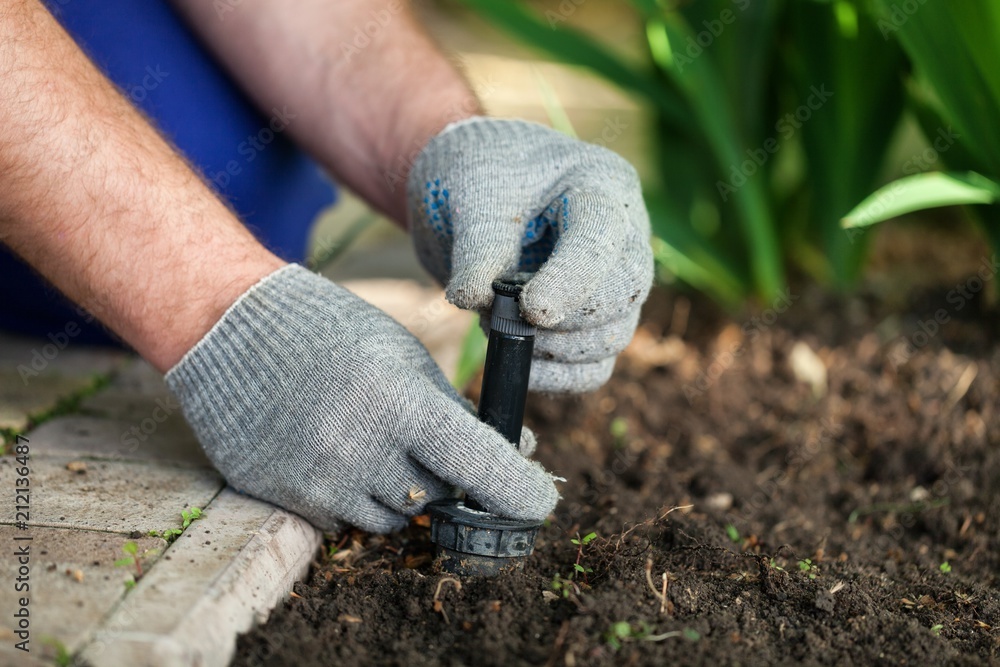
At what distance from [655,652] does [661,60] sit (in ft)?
4.67

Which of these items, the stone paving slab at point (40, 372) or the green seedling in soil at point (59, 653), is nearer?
the green seedling in soil at point (59, 653)

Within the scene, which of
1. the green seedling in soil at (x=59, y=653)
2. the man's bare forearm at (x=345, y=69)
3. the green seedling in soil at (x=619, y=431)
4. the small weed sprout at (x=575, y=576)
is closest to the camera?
the green seedling in soil at (x=59, y=653)

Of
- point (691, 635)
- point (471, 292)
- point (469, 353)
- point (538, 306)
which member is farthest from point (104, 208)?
point (691, 635)

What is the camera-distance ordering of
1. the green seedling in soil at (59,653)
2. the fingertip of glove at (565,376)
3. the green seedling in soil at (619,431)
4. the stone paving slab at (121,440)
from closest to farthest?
the green seedling in soil at (59,653), the fingertip of glove at (565,376), the stone paving slab at (121,440), the green seedling in soil at (619,431)

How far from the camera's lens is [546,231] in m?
1.43

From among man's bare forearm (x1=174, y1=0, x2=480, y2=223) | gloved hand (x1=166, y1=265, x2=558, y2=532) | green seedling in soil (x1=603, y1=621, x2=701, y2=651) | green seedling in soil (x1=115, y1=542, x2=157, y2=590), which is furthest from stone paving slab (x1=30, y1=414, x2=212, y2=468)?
green seedling in soil (x1=603, y1=621, x2=701, y2=651)

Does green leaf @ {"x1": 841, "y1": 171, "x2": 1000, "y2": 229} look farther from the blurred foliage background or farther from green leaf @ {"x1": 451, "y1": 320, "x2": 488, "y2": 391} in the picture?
green leaf @ {"x1": 451, "y1": 320, "x2": 488, "y2": 391}

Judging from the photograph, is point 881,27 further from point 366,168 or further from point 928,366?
point 366,168

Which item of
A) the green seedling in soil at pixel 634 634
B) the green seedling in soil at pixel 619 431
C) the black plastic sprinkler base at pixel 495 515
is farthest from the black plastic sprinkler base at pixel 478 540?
the green seedling in soil at pixel 619 431

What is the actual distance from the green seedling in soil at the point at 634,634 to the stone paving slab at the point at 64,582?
60cm

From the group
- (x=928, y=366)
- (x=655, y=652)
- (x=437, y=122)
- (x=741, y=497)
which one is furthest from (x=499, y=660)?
(x=928, y=366)

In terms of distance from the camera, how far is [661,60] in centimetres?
201

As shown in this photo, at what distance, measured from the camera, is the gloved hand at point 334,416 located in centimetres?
118

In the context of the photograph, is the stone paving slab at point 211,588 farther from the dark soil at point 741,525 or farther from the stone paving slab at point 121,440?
the stone paving slab at point 121,440
